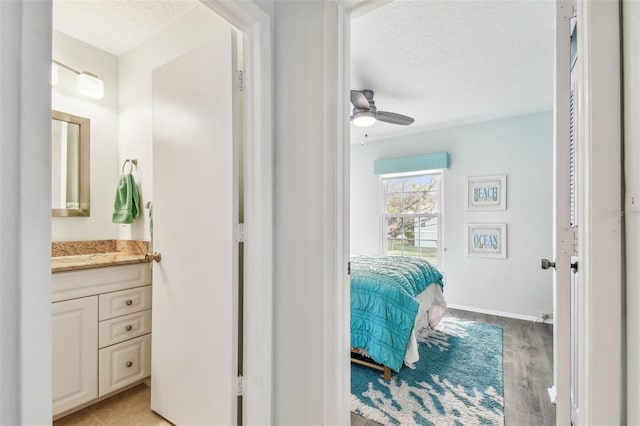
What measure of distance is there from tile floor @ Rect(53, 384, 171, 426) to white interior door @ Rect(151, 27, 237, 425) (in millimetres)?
68

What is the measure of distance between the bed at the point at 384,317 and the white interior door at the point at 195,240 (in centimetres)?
118

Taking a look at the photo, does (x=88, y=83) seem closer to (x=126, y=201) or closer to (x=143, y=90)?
(x=143, y=90)

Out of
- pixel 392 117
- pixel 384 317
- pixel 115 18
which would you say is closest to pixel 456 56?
pixel 392 117

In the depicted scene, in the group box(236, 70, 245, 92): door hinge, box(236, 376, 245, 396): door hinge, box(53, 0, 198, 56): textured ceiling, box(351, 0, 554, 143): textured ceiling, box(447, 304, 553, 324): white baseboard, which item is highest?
box(53, 0, 198, 56): textured ceiling

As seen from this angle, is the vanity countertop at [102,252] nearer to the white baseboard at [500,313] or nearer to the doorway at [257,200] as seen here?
the doorway at [257,200]

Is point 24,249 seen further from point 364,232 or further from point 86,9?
point 364,232

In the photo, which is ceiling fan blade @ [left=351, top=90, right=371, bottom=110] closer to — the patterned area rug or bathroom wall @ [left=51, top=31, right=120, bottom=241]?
bathroom wall @ [left=51, top=31, right=120, bottom=241]

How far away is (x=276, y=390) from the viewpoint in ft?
4.82

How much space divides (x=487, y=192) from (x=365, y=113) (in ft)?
7.00

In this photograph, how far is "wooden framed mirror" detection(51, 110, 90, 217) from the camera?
2146 millimetres

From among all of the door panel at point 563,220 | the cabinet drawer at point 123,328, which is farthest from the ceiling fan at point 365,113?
the cabinet drawer at point 123,328

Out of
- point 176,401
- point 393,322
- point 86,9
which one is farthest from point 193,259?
point 86,9

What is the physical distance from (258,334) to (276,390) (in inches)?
12.2

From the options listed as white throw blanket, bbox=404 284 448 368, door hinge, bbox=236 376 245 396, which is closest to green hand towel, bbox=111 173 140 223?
door hinge, bbox=236 376 245 396
